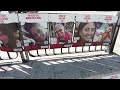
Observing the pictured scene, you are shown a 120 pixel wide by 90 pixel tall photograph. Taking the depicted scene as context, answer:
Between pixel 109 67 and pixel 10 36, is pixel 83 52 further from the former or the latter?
pixel 10 36

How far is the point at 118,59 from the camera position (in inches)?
257

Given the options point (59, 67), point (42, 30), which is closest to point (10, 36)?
point (42, 30)

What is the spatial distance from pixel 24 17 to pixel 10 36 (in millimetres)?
861

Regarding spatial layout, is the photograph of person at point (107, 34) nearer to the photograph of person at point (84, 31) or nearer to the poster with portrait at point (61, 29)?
the photograph of person at point (84, 31)

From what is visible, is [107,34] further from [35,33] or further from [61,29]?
[35,33]

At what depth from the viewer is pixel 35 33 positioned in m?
5.46

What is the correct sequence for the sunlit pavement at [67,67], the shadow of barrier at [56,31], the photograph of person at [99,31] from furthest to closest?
the photograph of person at [99,31] → the sunlit pavement at [67,67] → the shadow of barrier at [56,31]

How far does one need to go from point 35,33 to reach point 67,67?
1.76 m

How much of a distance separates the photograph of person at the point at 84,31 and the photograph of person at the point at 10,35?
2071 millimetres

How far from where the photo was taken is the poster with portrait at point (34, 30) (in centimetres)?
511

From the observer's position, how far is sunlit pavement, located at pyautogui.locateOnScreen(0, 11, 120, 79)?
219 inches

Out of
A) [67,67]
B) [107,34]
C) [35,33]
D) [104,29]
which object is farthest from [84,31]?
[35,33]

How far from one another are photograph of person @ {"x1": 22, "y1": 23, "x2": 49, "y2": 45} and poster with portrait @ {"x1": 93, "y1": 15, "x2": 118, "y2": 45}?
74.8 inches

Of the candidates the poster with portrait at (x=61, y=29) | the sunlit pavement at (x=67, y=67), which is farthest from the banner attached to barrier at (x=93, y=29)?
the sunlit pavement at (x=67, y=67)
